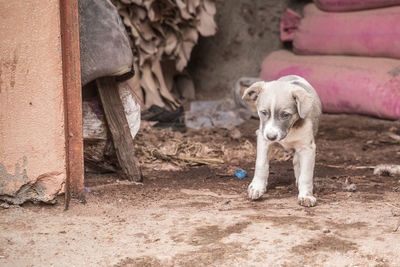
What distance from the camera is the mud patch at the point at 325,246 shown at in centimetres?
A: 275

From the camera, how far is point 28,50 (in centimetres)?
333

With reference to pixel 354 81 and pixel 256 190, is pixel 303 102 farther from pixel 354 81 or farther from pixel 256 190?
pixel 354 81

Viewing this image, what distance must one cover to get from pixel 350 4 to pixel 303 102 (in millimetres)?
3782

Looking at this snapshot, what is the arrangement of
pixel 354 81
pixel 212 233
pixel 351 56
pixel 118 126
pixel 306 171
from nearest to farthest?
pixel 212 233, pixel 306 171, pixel 118 126, pixel 354 81, pixel 351 56

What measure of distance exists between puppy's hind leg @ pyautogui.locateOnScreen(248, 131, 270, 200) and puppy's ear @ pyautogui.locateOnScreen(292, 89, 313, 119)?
373 millimetres

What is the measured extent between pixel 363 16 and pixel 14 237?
16.6 ft

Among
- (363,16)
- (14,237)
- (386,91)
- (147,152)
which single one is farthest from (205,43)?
(14,237)

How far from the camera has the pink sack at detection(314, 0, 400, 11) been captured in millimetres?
6466

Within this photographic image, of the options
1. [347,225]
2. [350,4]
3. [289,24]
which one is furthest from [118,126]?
[289,24]

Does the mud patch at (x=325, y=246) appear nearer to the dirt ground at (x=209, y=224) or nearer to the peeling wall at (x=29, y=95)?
the dirt ground at (x=209, y=224)

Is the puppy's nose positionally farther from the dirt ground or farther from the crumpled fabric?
the crumpled fabric

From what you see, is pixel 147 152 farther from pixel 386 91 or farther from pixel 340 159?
pixel 386 91

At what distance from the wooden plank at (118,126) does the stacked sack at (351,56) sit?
3173mm

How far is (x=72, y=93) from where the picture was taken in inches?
138
